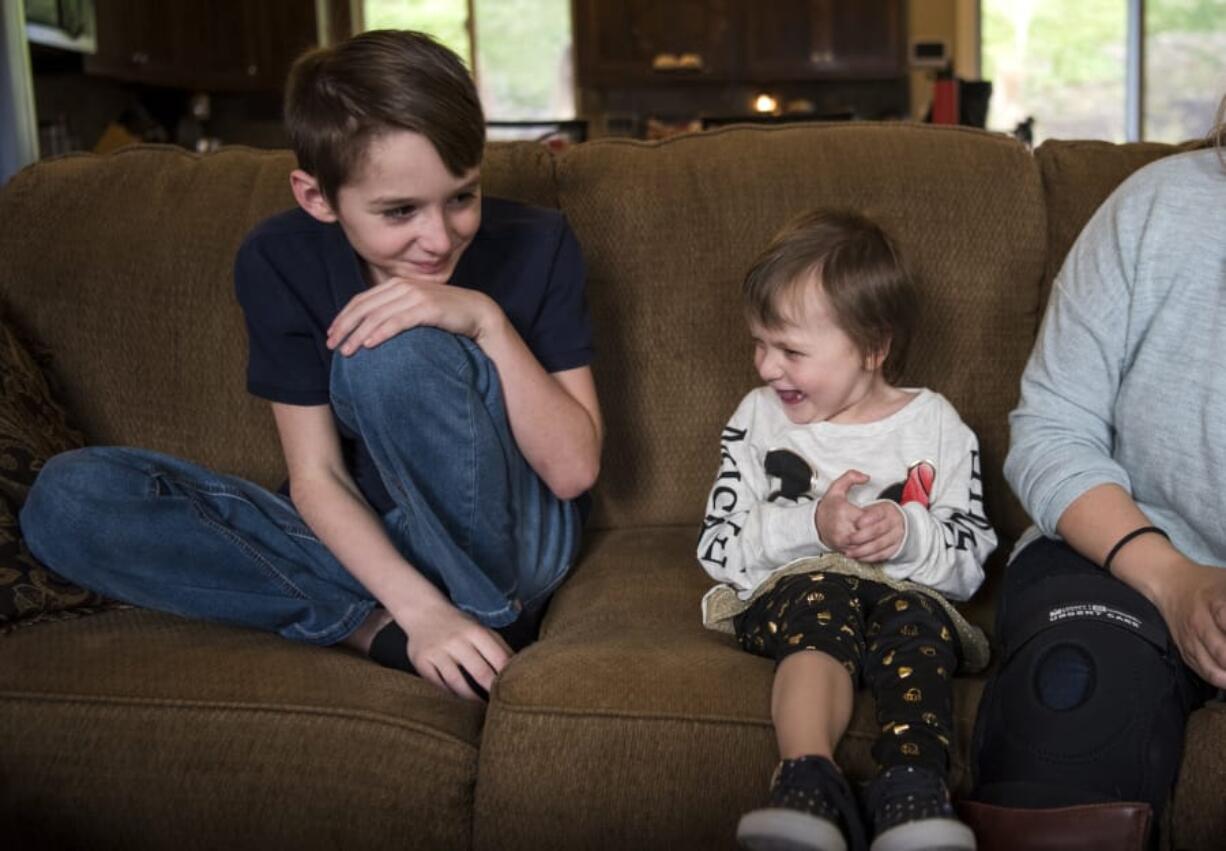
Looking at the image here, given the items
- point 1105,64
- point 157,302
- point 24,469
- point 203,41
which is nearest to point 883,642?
point 24,469

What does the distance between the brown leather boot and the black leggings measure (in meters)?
0.02

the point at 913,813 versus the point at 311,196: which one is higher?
the point at 311,196

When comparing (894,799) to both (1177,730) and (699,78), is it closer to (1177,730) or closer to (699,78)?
(1177,730)

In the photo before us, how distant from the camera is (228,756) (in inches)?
47.5

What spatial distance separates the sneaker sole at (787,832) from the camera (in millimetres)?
975

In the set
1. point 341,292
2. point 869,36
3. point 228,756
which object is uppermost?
point 869,36

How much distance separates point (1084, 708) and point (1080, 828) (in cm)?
11

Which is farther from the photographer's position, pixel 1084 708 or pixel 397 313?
pixel 397 313

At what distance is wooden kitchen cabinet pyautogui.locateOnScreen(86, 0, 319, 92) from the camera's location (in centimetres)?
495

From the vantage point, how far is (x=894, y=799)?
102 centimetres

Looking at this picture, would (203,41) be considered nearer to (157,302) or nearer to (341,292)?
(157,302)

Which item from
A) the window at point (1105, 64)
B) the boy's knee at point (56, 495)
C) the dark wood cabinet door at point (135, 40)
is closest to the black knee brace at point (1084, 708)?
the boy's knee at point (56, 495)

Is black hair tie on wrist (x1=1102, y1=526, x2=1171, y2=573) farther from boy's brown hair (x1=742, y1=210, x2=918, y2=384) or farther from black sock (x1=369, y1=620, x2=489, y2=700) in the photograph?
black sock (x1=369, y1=620, x2=489, y2=700)

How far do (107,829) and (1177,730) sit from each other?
36.4 inches
